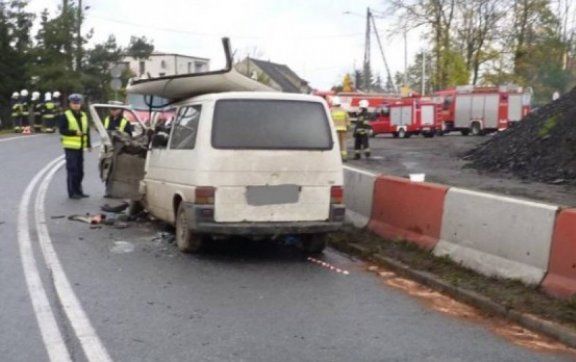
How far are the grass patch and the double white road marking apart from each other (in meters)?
3.27

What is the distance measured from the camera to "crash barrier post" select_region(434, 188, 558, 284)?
627cm

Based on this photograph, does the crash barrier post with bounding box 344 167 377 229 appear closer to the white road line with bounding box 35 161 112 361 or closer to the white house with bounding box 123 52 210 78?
the white road line with bounding box 35 161 112 361

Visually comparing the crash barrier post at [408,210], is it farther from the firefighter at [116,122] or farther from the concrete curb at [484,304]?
the firefighter at [116,122]

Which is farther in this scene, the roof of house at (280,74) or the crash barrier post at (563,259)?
the roof of house at (280,74)

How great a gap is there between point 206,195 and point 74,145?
5976 millimetres

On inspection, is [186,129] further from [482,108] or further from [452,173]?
[482,108]

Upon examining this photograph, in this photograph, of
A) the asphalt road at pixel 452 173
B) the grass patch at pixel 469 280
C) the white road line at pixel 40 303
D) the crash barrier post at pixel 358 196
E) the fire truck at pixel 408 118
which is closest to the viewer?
the white road line at pixel 40 303

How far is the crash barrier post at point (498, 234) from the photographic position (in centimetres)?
627

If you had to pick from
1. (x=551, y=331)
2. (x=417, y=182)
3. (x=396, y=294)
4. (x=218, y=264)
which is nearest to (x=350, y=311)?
(x=396, y=294)

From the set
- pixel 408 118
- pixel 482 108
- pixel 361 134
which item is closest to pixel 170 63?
pixel 482 108

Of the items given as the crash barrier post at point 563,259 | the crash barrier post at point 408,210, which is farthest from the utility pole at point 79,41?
the crash barrier post at point 563,259

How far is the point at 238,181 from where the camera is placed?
7.67 metres

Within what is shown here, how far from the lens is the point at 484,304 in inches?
238

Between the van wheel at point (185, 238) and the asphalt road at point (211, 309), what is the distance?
12 cm
